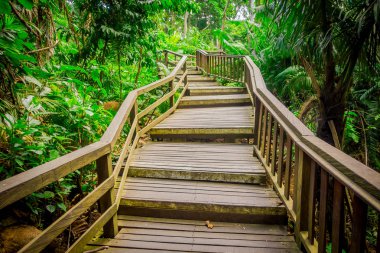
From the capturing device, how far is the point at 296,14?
322 cm

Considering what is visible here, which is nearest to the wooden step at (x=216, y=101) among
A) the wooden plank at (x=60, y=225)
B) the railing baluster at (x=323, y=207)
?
the wooden plank at (x=60, y=225)

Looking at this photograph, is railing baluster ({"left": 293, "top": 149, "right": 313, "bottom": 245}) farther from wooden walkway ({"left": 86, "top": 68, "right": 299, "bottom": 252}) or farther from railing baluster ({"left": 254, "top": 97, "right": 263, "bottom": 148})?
railing baluster ({"left": 254, "top": 97, "right": 263, "bottom": 148})

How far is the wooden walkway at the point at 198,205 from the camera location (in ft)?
8.15

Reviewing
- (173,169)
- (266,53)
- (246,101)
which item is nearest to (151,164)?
(173,169)

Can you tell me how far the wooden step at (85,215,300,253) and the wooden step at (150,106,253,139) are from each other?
2067 millimetres

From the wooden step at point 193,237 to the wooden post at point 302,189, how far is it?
0.29 metres

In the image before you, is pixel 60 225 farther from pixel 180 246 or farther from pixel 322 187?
pixel 322 187

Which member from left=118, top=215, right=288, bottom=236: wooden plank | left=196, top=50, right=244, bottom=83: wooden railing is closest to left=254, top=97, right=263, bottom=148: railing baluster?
left=118, top=215, right=288, bottom=236: wooden plank

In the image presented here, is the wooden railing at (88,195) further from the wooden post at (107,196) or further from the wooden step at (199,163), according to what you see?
the wooden step at (199,163)

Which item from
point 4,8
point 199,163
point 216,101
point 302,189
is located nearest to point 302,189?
point 302,189

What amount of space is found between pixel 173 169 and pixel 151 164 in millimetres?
358

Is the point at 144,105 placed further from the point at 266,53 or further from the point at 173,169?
the point at 266,53

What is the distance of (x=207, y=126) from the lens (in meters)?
4.78

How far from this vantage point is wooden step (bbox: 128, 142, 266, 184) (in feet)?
11.0
